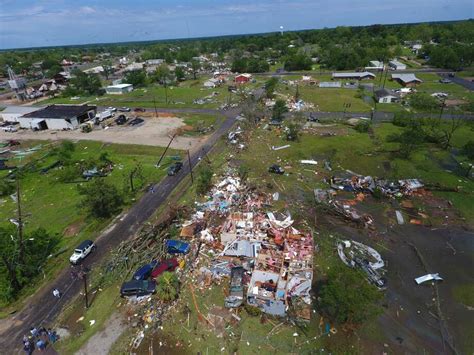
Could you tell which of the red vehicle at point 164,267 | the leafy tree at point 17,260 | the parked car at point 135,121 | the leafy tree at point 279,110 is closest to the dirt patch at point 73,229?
the leafy tree at point 17,260

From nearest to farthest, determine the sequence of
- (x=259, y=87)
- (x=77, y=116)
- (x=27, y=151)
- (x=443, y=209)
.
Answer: (x=443, y=209)
(x=27, y=151)
(x=77, y=116)
(x=259, y=87)

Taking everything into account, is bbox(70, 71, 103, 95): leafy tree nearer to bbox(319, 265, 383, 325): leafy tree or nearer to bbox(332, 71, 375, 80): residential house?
bbox(332, 71, 375, 80): residential house

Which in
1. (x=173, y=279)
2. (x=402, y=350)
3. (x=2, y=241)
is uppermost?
(x=2, y=241)

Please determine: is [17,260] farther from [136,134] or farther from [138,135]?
[136,134]

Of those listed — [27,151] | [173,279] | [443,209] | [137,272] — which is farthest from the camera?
[27,151]

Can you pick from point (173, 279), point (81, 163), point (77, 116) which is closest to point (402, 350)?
point (173, 279)

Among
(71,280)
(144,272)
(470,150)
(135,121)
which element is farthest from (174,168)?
(470,150)

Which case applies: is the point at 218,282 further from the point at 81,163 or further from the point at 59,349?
the point at 81,163
